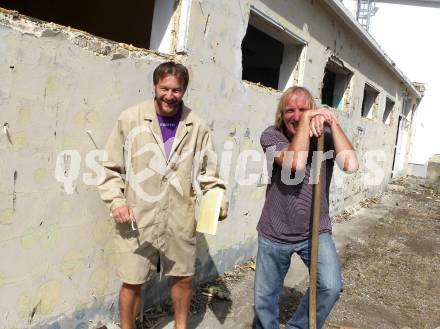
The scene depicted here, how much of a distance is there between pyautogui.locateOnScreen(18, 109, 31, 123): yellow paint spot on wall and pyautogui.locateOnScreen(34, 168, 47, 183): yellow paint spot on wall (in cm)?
29

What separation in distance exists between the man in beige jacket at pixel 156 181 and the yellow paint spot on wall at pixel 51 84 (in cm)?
39

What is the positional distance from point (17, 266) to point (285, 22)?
400 cm

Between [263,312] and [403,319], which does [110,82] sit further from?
[403,319]

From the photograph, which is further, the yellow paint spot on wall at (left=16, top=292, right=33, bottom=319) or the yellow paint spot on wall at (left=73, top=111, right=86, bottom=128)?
the yellow paint spot on wall at (left=73, top=111, right=86, bottom=128)

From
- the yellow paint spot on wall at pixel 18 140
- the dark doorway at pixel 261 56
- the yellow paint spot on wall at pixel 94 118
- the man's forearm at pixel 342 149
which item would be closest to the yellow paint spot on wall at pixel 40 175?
the yellow paint spot on wall at pixel 18 140

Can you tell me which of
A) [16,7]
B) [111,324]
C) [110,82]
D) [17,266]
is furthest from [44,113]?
[16,7]

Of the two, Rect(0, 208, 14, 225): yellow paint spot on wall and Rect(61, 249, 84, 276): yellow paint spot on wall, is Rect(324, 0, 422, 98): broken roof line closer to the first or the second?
Rect(61, 249, 84, 276): yellow paint spot on wall

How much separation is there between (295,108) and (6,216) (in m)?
1.73

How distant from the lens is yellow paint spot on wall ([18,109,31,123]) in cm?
239

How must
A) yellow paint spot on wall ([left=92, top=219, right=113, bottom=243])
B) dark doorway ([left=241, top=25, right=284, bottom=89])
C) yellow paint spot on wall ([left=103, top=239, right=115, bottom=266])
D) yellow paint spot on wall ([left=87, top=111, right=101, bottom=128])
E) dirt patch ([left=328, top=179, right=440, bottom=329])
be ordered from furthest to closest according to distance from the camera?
dark doorway ([left=241, top=25, right=284, bottom=89]) < dirt patch ([left=328, top=179, right=440, bottom=329]) < yellow paint spot on wall ([left=103, top=239, right=115, bottom=266]) < yellow paint spot on wall ([left=92, top=219, right=113, bottom=243]) < yellow paint spot on wall ([left=87, top=111, right=101, bottom=128])

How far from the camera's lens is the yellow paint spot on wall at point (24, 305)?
2568 millimetres

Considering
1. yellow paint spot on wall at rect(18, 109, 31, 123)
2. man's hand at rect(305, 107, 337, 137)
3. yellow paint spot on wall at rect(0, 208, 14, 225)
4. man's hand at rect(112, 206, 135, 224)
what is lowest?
yellow paint spot on wall at rect(0, 208, 14, 225)

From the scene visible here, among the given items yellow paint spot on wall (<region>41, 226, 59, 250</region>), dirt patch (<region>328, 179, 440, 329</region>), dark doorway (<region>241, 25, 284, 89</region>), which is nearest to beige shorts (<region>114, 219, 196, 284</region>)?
yellow paint spot on wall (<region>41, 226, 59, 250</region>)

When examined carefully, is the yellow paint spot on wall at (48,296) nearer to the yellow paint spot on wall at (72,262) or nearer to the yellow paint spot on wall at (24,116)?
the yellow paint spot on wall at (72,262)
